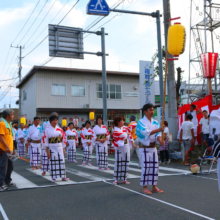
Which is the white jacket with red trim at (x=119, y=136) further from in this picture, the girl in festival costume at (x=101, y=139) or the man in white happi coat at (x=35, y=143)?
the man in white happi coat at (x=35, y=143)

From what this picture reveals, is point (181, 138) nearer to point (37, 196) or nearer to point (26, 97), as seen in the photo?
point (37, 196)

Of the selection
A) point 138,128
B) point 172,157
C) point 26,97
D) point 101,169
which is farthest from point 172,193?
point 26,97

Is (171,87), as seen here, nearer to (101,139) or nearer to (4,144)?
(101,139)

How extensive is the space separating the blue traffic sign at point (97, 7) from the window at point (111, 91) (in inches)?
732

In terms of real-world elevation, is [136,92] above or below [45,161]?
above

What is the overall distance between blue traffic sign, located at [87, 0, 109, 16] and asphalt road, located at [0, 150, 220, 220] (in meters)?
7.18

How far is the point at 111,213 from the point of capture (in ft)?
16.2

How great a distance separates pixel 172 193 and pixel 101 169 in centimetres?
467

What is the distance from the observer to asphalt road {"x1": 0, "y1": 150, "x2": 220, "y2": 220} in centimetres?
486

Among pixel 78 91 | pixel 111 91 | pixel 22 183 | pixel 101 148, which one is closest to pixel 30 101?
pixel 78 91

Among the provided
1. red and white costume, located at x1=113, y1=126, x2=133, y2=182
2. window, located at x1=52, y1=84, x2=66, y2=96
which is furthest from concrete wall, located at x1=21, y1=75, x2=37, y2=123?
red and white costume, located at x1=113, y1=126, x2=133, y2=182

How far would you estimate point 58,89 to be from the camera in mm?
29109

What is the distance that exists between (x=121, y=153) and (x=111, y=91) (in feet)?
77.7

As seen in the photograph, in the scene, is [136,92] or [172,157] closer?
[172,157]
